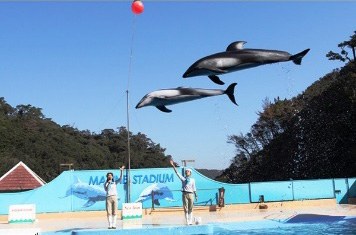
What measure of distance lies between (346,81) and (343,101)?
1.56 meters

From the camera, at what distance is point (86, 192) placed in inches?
563

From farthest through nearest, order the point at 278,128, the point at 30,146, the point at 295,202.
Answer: the point at 30,146 → the point at 278,128 → the point at 295,202

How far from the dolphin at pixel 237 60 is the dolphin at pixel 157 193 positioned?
7625mm

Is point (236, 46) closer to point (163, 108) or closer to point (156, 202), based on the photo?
point (163, 108)

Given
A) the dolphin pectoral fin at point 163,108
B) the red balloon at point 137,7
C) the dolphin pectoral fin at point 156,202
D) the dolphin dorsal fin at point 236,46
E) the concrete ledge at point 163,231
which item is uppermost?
the red balloon at point 137,7

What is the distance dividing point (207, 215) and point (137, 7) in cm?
685

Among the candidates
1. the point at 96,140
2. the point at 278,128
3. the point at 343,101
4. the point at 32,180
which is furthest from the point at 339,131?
the point at 96,140

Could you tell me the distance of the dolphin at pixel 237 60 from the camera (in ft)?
25.4

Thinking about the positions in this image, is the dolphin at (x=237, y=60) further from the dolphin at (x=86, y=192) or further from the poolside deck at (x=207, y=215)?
the dolphin at (x=86, y=192)

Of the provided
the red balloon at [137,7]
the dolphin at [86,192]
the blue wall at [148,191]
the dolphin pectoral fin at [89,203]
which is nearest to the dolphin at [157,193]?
the blue wall at [148,191]

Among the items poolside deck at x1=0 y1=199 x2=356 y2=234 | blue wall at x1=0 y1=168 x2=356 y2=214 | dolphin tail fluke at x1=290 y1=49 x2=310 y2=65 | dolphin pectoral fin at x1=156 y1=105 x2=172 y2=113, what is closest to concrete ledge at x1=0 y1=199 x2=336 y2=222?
poolside deck at x1=0 y1=199 x2=356 y2=234

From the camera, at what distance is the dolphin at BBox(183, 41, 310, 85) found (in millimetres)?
7754

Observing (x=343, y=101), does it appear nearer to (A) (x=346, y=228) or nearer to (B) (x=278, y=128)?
(B) (x=278, y=128)

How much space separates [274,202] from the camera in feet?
50.6
